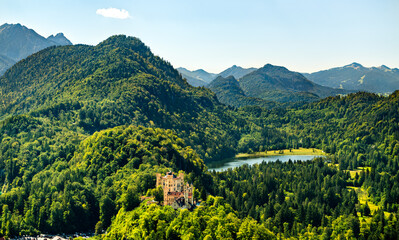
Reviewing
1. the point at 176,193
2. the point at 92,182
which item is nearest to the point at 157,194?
the point at 176,193

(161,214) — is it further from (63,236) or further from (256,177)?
(256,177)

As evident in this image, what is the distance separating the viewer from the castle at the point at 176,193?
10150 centimetres

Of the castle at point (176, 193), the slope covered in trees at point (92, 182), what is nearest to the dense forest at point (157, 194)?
the slope covered in trees at point (92, 182)

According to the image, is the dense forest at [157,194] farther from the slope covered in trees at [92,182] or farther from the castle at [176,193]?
the castle at [176,193]

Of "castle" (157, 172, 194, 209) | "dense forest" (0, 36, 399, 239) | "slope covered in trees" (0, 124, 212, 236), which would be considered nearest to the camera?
"dense forest" (0, 36, 399, 239)

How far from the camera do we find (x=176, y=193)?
10438cm

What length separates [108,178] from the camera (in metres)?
143

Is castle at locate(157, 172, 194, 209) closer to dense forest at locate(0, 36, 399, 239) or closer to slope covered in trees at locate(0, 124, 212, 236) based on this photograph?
dense forest at locate(0, 36, 399, 239)

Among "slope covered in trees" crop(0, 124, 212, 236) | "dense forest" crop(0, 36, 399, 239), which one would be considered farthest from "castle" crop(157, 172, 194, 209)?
"slope covered in trees" crop(0, 124, 212, 236)

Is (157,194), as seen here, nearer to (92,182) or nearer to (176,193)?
(176,193)

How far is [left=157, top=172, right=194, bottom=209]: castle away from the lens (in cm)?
10150

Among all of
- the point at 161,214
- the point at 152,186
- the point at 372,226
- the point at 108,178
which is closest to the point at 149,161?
the point at 108,178

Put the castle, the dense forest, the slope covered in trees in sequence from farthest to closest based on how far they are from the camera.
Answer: the slope covered in trees
the castle
the dense forest

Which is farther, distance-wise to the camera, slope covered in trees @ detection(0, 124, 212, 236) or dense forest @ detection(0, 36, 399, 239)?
slope covered in trees @ detection(0, 124, 212, 236)
